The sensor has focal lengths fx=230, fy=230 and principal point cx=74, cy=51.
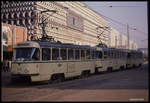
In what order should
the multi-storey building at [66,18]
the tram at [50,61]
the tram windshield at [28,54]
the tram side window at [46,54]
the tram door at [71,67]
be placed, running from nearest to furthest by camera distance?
the tram at [50,61], the tram windshield at [28,54], the tram side window at [46,54], the tram door at [71,67], the multi-storey building at [66,18]

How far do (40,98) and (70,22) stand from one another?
1640 centimetres

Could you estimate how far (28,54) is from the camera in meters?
13.1

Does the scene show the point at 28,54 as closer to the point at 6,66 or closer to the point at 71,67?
the point at 71,67

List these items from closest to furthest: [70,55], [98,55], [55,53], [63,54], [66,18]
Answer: [55,53] → [63,54] → [70,55] → [98,55] → [66,18]

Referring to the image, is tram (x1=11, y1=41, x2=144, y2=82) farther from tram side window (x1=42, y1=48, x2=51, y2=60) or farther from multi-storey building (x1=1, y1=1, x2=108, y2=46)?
multi-storey building (x1=1, y1=1, x2=108, y2=46)

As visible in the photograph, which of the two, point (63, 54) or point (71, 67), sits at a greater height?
point (63, 54)

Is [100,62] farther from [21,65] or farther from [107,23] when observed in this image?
[21,65]

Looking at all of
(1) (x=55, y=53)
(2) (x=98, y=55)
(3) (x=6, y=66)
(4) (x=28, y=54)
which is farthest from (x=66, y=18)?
(4) (x=28, y=54)

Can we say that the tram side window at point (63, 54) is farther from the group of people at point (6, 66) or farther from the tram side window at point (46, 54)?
the group of people at point (6, 66)

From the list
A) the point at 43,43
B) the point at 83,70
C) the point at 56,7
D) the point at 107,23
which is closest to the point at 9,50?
the point at 56,7

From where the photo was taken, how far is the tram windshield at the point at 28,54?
510 inches

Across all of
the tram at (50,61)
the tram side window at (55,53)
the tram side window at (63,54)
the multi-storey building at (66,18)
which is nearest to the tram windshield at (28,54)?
the tram at (50,61)

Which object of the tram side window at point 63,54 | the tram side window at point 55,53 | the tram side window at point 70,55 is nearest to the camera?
the tram side window at point 55,53

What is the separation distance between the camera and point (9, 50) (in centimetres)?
2952
